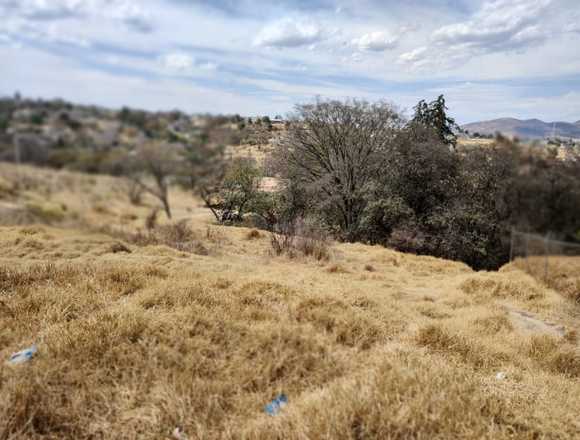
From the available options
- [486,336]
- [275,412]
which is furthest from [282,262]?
[275,412]

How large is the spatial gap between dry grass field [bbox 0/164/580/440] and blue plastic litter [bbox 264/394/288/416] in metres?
0.04

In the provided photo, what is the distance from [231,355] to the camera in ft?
9.88

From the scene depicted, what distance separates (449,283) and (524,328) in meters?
2.26

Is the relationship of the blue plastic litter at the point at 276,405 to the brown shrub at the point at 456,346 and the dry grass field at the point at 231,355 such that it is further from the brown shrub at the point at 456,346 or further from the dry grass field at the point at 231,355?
the brown shrub at the point at 456,346

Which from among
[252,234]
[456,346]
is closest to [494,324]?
[456,346]

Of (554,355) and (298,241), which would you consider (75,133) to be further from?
(298,241)

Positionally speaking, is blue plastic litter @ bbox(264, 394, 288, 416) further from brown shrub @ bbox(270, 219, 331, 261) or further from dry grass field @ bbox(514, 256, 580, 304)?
brown shrub @ bbox(270, 219, 331, 261)

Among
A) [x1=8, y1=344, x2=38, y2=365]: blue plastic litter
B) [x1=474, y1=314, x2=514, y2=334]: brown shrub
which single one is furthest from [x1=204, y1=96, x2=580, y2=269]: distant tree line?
[x1=8, y1=344, x2=38, y2=365]: blue plastic litter

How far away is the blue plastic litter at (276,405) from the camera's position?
7.96ft

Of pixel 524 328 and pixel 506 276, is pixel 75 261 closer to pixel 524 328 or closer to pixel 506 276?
pixel 524 328

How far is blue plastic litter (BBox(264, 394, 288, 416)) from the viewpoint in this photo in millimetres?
2427

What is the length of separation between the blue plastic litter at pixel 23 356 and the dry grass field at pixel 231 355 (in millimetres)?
46

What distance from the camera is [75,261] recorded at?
558 centimetres

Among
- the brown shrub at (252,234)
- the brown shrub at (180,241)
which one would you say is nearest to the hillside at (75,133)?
the brown shrub at (180,241)
